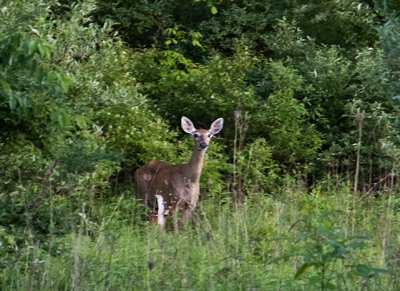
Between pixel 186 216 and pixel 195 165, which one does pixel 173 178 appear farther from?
pixel 186 216

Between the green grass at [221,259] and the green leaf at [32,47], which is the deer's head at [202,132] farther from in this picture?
the green leaf at [32,47]

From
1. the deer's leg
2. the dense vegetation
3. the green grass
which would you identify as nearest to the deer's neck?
the dense vegetation

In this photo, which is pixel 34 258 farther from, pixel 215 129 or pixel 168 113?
pixel 168 113

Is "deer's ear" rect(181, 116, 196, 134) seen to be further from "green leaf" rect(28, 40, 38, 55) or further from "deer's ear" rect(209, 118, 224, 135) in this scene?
"green leaf" rect(28, 40, 38, 55)

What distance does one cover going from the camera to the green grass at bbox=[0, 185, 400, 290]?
6.54 meters

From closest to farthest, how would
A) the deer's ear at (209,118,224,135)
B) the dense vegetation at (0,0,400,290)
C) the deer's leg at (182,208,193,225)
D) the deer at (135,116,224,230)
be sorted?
the dense vegetation at (0,0,400,290), the deer's leg at (182,208,193,225), the deer at (135,116,224,230), the deer's ear at (209,118,224,135)

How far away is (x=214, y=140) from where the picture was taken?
571 inches

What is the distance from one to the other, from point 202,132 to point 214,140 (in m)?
1.06

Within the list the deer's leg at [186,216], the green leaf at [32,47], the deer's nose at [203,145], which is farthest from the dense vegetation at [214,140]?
the deer's nose at [203,145]

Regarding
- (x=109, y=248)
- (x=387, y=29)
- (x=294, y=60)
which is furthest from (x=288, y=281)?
(x=294, y=60)

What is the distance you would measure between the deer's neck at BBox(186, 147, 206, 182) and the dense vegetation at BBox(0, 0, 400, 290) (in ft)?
1.03

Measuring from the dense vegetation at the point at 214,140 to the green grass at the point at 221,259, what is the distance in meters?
0.02

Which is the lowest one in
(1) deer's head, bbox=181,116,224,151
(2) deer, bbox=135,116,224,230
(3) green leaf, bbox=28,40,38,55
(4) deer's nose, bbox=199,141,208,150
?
(2) deer, bbox=135,116,224,230

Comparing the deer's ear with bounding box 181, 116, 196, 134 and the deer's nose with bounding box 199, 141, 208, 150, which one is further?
the deer's ear with bounding box 181, 116, 196, 134
